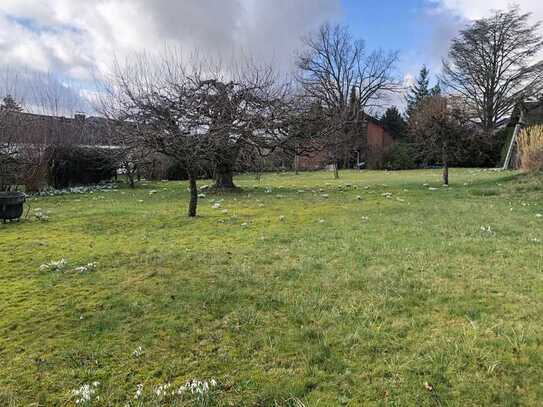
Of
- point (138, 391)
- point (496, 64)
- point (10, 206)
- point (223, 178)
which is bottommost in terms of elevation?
point (138, 391)

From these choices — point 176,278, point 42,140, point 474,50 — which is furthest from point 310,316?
point 474,50

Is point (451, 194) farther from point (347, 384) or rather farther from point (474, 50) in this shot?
point (474, 50)

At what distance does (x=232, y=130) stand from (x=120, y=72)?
342 cm

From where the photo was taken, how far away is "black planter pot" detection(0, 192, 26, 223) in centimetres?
702

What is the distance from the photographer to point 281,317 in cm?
295

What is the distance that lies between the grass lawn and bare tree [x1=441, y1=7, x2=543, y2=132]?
Result: 28132 mm

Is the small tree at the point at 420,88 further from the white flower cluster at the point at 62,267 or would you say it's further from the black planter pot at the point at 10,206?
the white flower cluster at the point at 62,267

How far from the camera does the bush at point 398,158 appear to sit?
2959 centimetres

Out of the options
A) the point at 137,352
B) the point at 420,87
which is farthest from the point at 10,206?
the point at 420,87

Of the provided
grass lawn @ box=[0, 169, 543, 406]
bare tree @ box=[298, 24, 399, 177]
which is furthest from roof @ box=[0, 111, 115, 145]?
bare tree @ box=[298, 24, 399, 177]

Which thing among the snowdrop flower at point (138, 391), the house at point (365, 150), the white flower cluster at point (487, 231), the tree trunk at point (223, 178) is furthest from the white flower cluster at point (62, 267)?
the house at point (365, 150)

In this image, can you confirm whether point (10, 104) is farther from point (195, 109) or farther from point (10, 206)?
point (10, 206)

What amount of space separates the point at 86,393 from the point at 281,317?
4.64 feet

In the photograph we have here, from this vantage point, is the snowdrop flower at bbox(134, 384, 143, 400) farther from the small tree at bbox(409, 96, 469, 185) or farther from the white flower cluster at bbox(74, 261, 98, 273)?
the small tree at bbox(409, 96, 469, 185)
